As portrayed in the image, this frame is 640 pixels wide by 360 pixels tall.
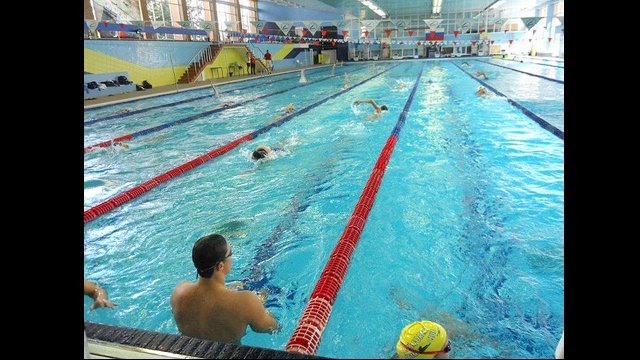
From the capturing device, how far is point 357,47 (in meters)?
36.0

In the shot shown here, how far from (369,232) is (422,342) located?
1909 mm

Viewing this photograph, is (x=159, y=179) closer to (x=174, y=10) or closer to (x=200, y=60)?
(x=200, y=60)

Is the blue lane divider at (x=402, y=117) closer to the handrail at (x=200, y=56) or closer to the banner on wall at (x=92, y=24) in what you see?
the banner on wall at (x=92, y=24)

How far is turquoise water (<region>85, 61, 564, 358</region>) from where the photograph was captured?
236 centimetres

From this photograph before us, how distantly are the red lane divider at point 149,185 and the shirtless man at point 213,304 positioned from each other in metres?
2.51

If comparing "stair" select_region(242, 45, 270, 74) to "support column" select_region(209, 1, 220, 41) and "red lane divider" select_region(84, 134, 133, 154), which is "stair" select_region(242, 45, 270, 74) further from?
"red lane divider" select_region(84, 134, 133, 154)

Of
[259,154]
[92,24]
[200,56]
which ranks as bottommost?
[259,154]

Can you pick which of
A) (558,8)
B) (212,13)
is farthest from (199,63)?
(558,8)

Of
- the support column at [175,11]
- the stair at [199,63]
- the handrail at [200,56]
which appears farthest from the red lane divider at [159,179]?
the support column at [175,11]

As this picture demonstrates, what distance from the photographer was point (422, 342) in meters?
1.50

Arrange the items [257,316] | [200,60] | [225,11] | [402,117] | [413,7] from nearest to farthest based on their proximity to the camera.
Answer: [257,316] → [402,117] → [200,60] → [225,11] → [413,7]
